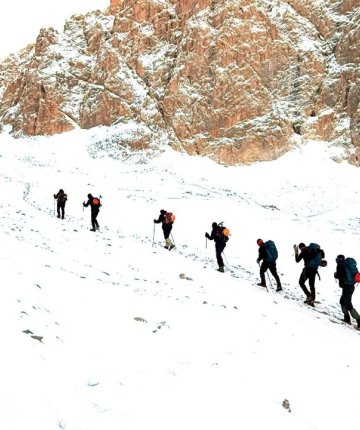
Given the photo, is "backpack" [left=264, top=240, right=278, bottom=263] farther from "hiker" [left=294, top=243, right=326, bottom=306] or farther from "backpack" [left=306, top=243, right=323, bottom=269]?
"backpack" [left=306, top=243, right=323, bottom=269]

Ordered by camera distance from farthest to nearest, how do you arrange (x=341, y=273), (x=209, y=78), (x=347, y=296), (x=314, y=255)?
(x=209, y=78) < (x=314, y=255) < (x=341, y=273) < (x=347, y=296)

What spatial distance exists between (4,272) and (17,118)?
88.6 m

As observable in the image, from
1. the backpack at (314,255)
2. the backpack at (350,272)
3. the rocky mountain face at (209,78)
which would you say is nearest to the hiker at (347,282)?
the backpack at (350,272)

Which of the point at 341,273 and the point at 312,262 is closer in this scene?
the point at 341,273

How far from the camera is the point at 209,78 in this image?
79.1 meters

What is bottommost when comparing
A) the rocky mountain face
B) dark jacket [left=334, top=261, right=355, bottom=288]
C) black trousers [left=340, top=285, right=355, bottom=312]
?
black trousers [left=340, top=285, right=355, bottom=312]

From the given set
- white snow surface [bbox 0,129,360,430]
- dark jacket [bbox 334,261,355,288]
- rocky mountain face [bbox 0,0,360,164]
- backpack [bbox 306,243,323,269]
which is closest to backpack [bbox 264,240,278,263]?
white snow surface [bbox 0,129,360,430]

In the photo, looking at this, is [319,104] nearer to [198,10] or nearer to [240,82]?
[240,82]

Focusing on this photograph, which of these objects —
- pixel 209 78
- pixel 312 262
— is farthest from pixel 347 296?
pixel 209 78

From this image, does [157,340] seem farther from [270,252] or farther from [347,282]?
[270,252]

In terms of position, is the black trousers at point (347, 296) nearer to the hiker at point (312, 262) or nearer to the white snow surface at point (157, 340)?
the white snow surface at point (157, 340)

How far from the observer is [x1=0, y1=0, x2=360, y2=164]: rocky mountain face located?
238ft

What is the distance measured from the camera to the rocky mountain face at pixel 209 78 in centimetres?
7262


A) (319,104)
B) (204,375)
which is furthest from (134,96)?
(204,375)
